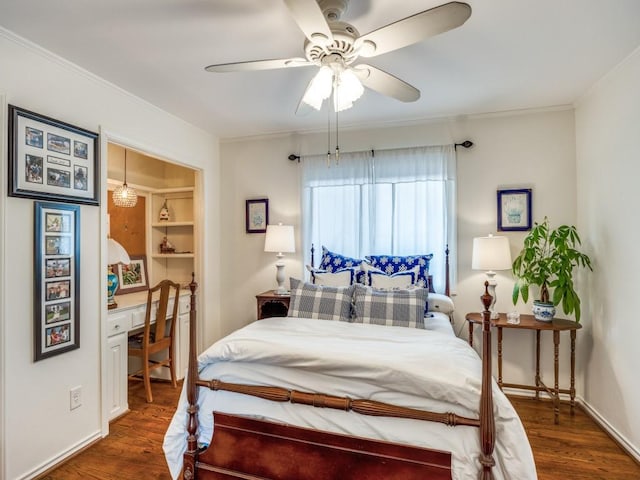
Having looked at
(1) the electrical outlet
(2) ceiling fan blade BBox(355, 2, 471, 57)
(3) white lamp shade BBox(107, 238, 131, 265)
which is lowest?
(1) the electrical outlet

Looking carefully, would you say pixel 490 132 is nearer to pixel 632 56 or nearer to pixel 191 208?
pixel 632 56

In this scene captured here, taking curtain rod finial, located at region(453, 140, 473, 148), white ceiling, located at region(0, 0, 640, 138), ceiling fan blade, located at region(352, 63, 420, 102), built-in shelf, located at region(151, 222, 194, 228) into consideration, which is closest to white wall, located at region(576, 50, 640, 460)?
white ceiling, located at region(0, 0, 640, 138)

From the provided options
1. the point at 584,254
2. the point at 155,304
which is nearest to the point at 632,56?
the point at 584,254

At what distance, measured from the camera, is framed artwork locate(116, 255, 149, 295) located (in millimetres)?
3699

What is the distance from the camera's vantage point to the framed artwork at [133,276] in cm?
370

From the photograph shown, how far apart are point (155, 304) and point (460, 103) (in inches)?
130

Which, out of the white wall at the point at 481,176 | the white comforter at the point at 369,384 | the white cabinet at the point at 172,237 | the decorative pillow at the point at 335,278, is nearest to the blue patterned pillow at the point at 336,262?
the decorative pillow at the point at 335,278

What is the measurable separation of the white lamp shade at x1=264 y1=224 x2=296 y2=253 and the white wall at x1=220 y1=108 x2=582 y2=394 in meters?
0.28

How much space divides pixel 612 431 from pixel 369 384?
2.17 meters

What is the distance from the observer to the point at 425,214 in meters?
3.38

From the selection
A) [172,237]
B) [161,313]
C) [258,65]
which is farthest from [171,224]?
[258,65]

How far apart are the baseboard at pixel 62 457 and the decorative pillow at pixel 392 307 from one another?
6.59ft

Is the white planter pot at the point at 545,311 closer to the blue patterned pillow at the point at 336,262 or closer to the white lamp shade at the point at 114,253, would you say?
the blue patterned pillow at the point at 336,262

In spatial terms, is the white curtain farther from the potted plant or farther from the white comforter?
the white comforter
